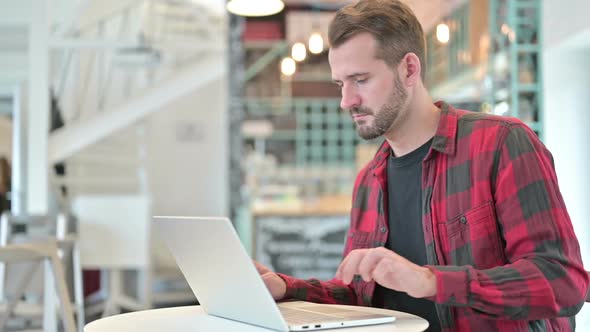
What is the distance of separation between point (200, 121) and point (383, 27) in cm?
866

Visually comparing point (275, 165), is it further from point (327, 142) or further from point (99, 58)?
point (99, 58)

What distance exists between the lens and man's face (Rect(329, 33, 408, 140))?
1828 mm

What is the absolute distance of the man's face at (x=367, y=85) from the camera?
72.0 inches

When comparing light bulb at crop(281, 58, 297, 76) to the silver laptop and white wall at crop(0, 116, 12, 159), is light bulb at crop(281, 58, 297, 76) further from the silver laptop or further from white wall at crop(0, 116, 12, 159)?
the silver laptop

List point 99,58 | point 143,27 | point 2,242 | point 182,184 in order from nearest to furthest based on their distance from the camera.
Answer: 1. point 2,242
2. point 143,27
3. point 99,58
4. point 182,184

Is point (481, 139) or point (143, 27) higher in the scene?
point (143, 27)

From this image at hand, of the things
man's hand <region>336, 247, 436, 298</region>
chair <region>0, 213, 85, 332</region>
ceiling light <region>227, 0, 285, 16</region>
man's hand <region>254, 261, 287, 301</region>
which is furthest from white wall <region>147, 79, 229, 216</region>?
man's hand <region>336, 247, 436, 298</region>

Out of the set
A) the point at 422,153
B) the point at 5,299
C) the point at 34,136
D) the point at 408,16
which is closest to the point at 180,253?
the point at 422,153

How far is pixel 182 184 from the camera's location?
10328 millimetres

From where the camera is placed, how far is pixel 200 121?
1038 centimetres

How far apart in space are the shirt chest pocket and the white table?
20 cm

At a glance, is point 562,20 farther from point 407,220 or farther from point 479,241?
point 479,241

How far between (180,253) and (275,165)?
878 cm

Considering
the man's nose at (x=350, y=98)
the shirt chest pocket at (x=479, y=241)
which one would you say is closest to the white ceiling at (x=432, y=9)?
the man's nose at (x=350, y=98)
